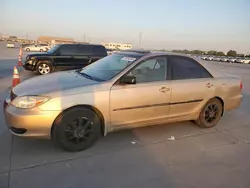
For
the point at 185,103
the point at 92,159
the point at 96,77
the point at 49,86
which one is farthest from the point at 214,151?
the point at 49,86

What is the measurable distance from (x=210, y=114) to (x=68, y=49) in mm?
9259

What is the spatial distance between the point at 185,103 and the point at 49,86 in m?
2.38

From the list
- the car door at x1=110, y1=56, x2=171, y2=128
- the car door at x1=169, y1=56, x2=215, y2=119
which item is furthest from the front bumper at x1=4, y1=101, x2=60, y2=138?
the car door at x1=169, y1=56, x2=215, y2=119

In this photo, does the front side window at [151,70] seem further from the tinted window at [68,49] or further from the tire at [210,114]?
the tinted window at [68,49]

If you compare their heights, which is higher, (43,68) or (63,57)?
(63,57)

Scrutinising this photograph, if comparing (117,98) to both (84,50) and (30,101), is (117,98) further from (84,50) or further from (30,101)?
(84,50)

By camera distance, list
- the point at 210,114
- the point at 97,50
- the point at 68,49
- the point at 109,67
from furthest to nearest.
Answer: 1. the point at 97,50
2. the point at 68,49
3. the point at 210,114
4. the point at 109,67

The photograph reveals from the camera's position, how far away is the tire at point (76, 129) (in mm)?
3334

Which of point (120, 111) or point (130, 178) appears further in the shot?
point (120, 111)

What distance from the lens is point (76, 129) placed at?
3.46 m

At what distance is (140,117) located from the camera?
3875 millimetres

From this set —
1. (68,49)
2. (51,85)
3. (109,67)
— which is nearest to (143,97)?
A: (109,67)

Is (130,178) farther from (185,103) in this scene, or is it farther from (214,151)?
(185,103)

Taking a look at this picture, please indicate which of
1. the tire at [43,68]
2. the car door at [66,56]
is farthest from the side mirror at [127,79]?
the car door at [66,56]
